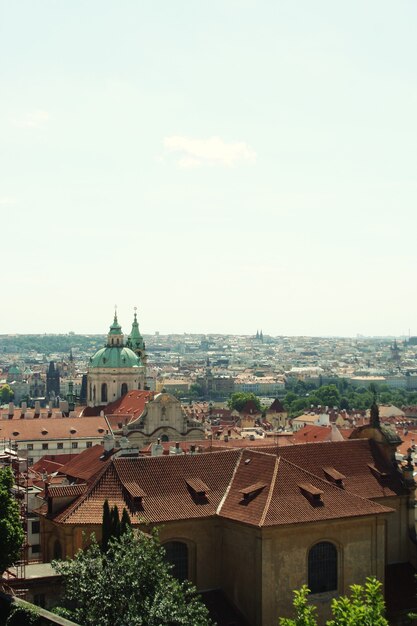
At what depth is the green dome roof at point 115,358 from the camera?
139m

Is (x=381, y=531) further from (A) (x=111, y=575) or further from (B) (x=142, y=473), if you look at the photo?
(A) (x=111, y=575)

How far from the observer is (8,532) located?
35.4 m

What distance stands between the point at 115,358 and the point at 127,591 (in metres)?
106

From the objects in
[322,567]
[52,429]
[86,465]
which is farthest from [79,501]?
[52,429]

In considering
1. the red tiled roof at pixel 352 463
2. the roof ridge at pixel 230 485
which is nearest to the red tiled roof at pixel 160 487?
the roof ridge at pixel 230 485

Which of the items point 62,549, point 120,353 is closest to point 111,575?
point 62,549

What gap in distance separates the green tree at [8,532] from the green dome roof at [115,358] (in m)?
103

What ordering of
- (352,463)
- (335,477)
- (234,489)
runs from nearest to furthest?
1. (234,489)
2. (335,477)
3. (352,463)

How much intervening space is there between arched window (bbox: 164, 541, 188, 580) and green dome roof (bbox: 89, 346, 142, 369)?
94.7m

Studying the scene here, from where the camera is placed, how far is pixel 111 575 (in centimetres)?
3447

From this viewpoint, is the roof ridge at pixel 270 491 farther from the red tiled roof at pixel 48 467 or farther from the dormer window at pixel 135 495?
the red tiled roof at pixel 48 467

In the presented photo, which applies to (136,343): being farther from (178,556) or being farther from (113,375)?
(178,556)

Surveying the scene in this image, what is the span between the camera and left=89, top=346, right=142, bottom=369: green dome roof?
139 m

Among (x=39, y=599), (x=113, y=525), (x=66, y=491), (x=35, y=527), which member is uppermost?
(x=66, y=491)
